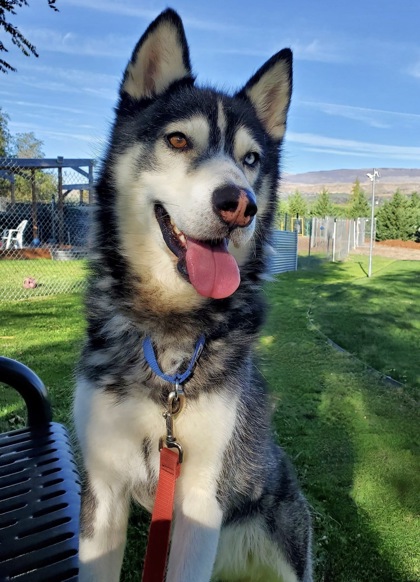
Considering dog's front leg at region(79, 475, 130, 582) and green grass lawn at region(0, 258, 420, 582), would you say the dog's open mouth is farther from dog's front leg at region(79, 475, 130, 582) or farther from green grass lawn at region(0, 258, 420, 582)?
dog's front leg at region(79, 475, 130, 582)

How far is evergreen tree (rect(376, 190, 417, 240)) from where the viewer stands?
31.5m

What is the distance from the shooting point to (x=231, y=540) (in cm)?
177

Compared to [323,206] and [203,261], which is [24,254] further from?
[323,206]

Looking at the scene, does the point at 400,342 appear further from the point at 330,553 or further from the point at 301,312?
the point at 330,553

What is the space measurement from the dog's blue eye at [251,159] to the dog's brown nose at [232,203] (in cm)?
42

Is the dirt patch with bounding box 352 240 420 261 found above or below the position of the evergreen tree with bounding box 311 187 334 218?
below

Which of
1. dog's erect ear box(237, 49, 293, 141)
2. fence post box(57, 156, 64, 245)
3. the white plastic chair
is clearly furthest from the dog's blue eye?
the white plastic chair

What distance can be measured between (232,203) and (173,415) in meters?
0.71

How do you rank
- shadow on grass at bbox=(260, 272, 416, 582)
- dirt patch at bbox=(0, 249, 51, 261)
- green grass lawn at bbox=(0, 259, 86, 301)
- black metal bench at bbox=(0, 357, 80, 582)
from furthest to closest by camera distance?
1. dirt patch at bbox=(0, 249, 51, 261)
2. green grass lawn at bbox=(0, 259, 86, 301)
3. shadow on grass at bbox=(260, 272, 416, 582)
4. black metal bench at bbox=(0, 357, 80, 582)

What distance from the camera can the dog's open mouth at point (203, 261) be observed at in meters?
1.64

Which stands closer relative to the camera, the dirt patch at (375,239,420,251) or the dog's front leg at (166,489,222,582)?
the dog's front leg at (166,489,222,582)

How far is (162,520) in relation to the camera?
142 cm

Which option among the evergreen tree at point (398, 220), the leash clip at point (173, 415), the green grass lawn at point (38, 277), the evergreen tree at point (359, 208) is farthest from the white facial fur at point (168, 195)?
the evergreen tree at point (359, 208)

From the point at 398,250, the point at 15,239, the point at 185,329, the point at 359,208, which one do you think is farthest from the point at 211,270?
the point at 359,208
